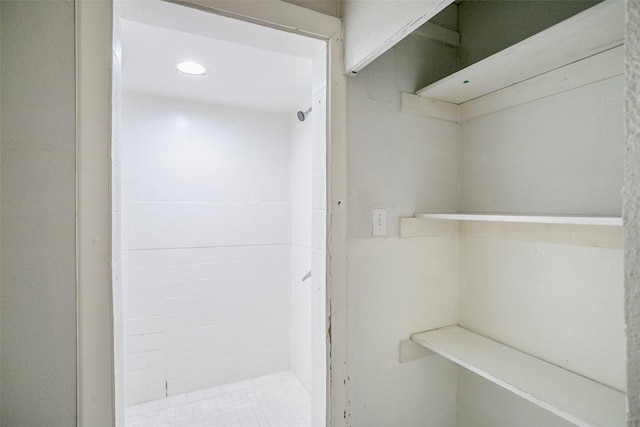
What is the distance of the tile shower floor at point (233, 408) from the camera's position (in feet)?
6.05

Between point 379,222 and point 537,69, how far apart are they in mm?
780

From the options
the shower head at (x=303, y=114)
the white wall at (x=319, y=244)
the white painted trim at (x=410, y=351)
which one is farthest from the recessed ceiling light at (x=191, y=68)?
the white painted trim at (x=410, y=351)

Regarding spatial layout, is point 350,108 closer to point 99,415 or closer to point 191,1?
point 191,1

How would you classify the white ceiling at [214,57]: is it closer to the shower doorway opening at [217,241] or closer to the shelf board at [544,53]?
the shower doorway opening at [217,241]

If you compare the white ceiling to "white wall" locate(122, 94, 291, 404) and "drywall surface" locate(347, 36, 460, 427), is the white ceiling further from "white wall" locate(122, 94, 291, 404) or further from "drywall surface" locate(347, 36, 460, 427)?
"drywall surface" locate(347, 36, 460, 427)

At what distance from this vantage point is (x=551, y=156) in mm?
1060

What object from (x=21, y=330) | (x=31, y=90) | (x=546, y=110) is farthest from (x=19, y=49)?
(x=546, y=110)

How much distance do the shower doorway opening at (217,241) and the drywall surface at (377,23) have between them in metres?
0.54

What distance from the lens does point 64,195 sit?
0.79 metres

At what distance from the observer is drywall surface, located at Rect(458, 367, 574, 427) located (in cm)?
108

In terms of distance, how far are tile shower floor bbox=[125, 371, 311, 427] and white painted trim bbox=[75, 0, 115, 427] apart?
1304 millimetres

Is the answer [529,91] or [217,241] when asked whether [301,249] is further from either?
[529,91]

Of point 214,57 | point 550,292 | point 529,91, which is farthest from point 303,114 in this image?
point 550,292

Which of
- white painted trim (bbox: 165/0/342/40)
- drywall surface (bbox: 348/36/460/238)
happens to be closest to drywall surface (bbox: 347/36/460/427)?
drywall surface (bbox: 348/36/460/238)
